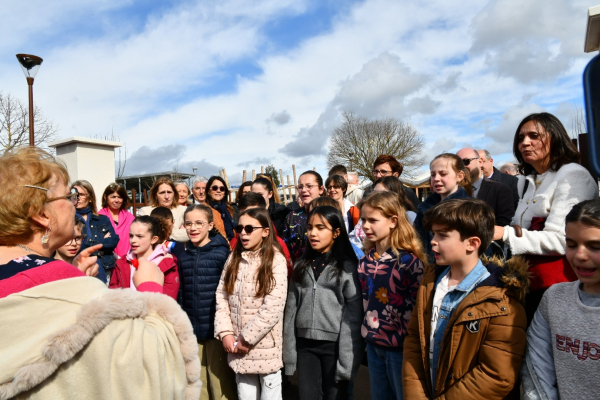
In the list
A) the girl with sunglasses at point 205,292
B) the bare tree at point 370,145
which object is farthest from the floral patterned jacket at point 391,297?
the bare tree at point 370,145

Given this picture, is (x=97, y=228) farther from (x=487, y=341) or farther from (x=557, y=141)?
(x=557, y=141)

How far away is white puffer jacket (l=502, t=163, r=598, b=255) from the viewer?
2.10 meters

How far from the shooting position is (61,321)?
4.07ft

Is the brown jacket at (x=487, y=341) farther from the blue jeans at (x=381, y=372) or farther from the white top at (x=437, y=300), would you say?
the blue jeans at (x=381, y=372)

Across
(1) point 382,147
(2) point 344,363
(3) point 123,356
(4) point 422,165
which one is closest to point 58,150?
(2) point 344,363

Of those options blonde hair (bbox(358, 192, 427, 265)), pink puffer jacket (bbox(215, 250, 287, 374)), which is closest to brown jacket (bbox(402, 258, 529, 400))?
blonde hair (bbox(358, 192, 427, 265))

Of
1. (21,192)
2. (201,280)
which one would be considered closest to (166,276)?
(201,280)

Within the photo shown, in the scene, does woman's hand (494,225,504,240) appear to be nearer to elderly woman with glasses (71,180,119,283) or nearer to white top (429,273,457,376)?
white top (429,273,457,376)

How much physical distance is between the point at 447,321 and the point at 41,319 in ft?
6.31

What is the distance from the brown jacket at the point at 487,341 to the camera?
2.01 meters

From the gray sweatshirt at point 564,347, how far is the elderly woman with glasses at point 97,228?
434cm

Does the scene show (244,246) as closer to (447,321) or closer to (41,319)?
(447,321)

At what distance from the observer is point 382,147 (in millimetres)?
32938

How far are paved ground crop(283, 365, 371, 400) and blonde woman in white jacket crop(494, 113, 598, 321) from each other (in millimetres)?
2348
